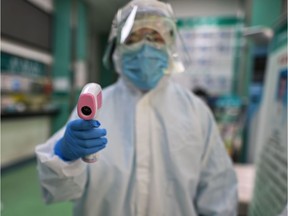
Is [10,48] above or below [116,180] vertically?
above

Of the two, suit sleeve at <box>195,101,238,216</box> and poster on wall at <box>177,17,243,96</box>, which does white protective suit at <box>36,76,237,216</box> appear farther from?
poster on wall at <box>177,17,243,96</box>

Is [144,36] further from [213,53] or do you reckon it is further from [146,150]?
[213,53]

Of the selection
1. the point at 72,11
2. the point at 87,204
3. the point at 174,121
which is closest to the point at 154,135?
the point at 174,121

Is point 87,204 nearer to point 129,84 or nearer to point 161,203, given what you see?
point 161,203

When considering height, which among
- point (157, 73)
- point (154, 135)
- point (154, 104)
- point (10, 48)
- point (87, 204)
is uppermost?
point (10, 48)

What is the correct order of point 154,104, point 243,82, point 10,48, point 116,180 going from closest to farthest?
point 116,180 → point 154,104 → point 10,48 → point 243,82

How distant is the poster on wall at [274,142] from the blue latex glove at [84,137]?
2.49 feet

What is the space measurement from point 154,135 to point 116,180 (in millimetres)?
193

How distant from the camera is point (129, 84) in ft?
2.68

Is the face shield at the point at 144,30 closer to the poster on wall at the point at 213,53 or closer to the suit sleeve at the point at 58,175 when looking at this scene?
the suit sleeve at the point at 58,175

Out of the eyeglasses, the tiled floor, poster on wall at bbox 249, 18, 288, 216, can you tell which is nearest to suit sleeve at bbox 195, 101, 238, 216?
poster on wall at bbox 249, 18, 288, 216

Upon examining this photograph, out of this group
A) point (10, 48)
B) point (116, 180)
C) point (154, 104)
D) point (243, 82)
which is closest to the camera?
→ point (116, 180)

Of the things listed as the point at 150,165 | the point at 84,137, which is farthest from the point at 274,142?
the point at 84,137

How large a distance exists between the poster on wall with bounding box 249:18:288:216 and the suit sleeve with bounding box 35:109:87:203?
0.74 m
